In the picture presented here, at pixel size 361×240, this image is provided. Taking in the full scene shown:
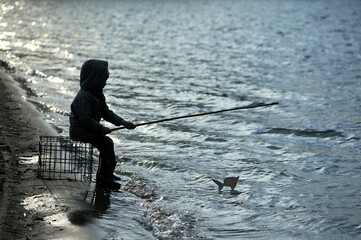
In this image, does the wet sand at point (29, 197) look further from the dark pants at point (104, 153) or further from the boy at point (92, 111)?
the boy at point (92, 111)

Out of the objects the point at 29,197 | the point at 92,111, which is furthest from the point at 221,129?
the point at 29,197

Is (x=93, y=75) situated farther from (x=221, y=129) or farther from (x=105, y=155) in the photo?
(x=221, y=129)

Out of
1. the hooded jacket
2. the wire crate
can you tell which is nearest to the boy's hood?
the hooded jacket

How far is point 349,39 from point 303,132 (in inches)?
745

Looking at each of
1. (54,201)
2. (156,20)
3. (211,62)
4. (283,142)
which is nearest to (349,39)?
(211,62)

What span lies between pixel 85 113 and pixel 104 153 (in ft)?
→ 2.00

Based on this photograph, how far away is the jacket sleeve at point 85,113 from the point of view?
6.45 meters

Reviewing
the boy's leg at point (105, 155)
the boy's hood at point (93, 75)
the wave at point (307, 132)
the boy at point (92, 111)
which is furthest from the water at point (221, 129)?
the boy's hood at point (93, 75)

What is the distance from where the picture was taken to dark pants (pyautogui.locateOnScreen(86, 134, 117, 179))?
6691 mm

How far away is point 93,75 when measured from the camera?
6531mm

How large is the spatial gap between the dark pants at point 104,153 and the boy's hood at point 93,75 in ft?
1.98

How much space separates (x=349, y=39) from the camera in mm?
27906

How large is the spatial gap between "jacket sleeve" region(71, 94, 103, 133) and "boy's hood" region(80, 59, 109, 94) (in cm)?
14

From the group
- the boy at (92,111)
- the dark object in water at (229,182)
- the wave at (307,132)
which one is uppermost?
the boy at (92,111)
